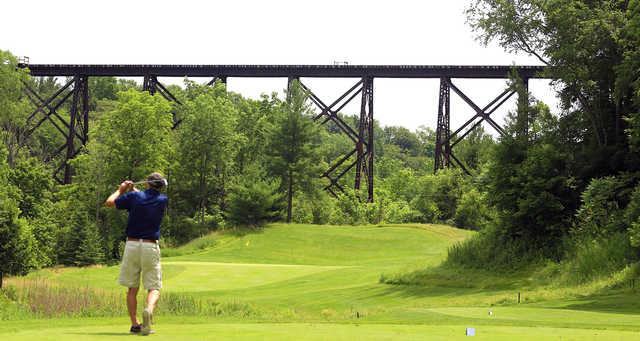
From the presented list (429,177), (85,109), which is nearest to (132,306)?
(85,109)

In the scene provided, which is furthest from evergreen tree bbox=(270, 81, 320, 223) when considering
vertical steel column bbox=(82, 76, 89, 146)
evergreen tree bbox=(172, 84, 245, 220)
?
vertical steel column bbox=(82, 76, 89, 146)

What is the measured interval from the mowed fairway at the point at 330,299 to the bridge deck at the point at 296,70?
35.4 ft

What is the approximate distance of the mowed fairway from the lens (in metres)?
9.24

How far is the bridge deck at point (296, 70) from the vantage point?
5403 centimetres

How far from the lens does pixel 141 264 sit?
9.16 meters

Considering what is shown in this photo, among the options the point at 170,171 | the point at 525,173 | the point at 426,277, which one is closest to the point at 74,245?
the point at 170,171

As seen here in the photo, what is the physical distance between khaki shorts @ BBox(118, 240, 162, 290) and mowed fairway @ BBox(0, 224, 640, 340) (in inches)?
23.7

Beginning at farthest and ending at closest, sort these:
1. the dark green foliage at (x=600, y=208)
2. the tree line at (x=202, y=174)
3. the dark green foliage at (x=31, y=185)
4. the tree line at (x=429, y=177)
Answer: the tree line at (x=202, y=174), the dark green foliage at (x=31, y=185), the tree line at (x=429, y=177), the dark green foliage at (x=600, y=208)

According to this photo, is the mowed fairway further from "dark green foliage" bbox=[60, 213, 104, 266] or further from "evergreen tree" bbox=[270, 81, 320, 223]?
"evergreen tree" bbox=[270, 81, 320, 223]

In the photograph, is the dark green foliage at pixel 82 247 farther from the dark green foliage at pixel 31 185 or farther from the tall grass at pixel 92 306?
the tall grass at pixel 92 306

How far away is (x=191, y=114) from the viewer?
59.4 metres

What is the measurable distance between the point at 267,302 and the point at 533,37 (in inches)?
638

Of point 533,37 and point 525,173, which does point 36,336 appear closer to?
point 525,173

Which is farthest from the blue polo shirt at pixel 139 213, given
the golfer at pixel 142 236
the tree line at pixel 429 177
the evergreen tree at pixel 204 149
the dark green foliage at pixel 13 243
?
the evergreen tree at pixel 204 149
